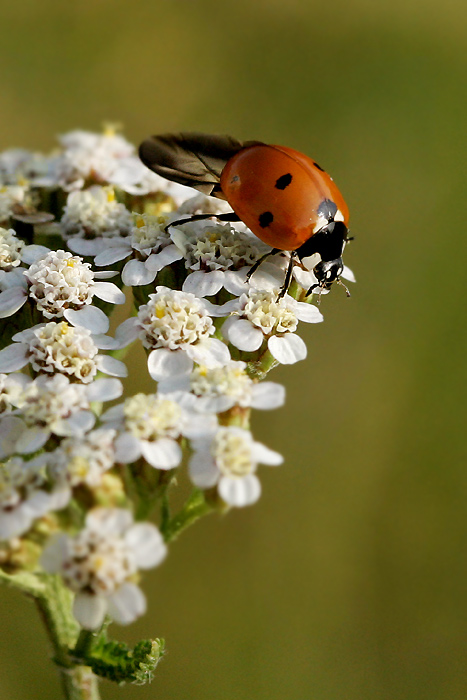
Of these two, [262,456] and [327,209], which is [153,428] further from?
[327,209]

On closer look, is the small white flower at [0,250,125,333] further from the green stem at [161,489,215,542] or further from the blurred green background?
the blurred green background

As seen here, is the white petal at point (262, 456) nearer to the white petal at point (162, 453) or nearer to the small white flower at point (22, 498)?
the white petal at point (162, 453)

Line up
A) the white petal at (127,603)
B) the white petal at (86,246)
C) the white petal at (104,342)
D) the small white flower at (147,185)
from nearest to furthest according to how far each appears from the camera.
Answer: the white petal at (127,603) < the white petal at (104,342) < the white petal at (86,246) < the small white flower at (147,185)

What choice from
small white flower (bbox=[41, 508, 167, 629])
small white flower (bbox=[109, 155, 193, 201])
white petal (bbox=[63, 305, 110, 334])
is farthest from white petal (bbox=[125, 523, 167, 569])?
small white flower (bbox=[109, 155, 193, 201])


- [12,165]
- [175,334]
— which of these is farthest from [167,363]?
[12,165]

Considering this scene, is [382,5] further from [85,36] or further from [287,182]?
[287,182]

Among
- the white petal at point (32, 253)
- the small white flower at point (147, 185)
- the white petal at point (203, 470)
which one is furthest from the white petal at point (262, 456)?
the small white flower at point (147, 185)
